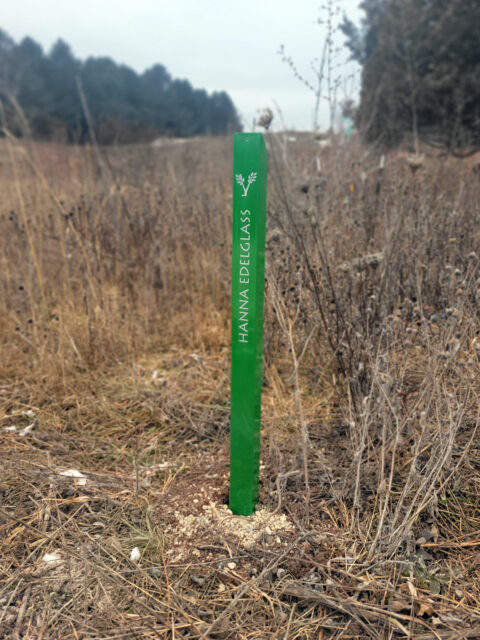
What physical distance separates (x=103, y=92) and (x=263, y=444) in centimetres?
3528

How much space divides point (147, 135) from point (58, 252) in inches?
509

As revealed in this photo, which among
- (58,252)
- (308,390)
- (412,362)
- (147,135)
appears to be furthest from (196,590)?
(147,135)

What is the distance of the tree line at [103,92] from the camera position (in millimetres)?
28906

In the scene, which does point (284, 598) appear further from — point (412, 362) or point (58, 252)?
point (58, 252)

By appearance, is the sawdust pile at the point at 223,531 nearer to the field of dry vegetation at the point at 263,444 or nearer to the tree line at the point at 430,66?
the field of dry vegetation at the point at 263,444

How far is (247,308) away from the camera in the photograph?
1611mm

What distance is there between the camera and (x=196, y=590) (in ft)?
4.95

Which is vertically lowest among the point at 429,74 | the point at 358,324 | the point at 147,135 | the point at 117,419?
the point at 117,419

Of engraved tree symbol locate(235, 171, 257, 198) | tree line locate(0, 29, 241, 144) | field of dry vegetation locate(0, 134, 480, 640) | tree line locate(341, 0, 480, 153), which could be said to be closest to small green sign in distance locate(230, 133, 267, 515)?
engraved tree symbol locate(235, 171, 257, 198)

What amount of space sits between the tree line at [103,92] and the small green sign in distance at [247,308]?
84.7 ft

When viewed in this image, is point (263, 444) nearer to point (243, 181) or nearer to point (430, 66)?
point (243, 181)

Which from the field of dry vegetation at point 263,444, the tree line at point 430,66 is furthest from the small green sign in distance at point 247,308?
the tree line at point 430,66

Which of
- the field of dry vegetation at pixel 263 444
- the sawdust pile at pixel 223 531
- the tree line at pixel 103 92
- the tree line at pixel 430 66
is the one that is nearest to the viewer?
the field of dry vegetation at pixel 263 444

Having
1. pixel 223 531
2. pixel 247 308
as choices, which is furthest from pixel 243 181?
pixel 223 531
